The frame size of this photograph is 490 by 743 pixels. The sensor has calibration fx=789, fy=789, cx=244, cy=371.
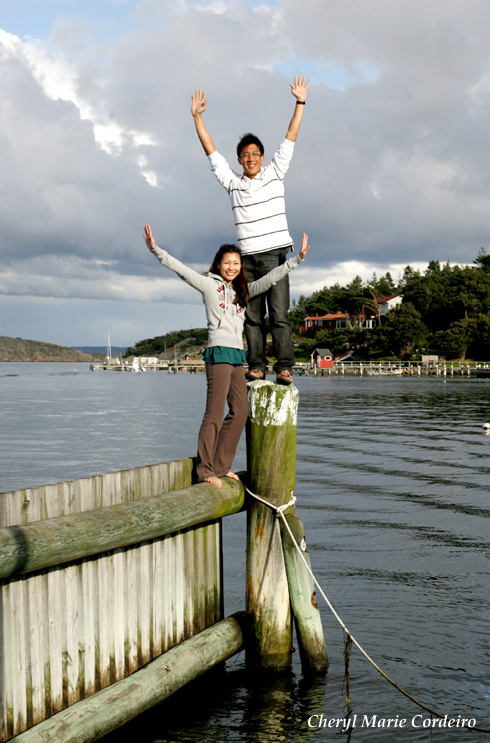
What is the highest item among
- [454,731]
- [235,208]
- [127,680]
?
[235,208]

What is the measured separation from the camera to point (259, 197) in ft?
27.4

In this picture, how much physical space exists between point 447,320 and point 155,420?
111 meters

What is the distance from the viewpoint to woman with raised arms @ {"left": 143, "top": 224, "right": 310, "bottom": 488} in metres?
7.68

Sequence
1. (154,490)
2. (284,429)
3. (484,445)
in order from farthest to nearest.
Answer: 1. (484,445)
2. (284,429)
3. (154,490)

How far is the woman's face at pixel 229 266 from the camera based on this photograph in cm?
795

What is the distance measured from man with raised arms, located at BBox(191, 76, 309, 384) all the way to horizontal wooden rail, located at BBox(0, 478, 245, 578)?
5.50ft

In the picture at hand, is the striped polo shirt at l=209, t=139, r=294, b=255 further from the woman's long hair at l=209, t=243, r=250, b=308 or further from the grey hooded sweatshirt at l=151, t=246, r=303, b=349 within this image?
the grey hooded sweatshirt at l=151, t=246, r=303, b=349

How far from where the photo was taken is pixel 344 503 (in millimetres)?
18312

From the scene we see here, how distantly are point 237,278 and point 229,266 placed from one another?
0.16 metres

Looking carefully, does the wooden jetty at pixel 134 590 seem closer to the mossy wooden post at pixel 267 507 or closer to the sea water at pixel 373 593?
the mossy wooden post at pixel 267 507

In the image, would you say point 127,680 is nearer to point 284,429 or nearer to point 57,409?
point 284,429

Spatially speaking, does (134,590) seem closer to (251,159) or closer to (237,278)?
(237,278)

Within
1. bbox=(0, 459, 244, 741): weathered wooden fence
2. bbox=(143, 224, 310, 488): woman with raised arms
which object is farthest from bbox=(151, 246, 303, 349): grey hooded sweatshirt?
bbox=(0, 459, 244, 741): weathered wooden fence


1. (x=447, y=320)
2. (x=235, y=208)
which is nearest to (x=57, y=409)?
(x=235, y=208)
